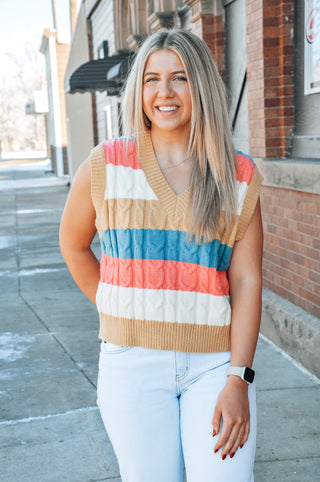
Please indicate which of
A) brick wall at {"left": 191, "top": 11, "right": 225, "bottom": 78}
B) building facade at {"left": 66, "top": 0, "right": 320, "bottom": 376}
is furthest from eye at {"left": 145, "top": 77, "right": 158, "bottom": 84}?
brick wall at {"left": 191, "top": 11, "right": 225, "bottom": 78}

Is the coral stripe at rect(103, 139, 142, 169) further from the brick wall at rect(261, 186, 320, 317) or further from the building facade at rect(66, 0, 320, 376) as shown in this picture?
the brick wall at rect(261, 186, 320, 317)

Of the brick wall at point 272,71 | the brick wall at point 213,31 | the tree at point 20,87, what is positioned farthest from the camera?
the tree at point 20,87

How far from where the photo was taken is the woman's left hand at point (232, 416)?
74.4 inches

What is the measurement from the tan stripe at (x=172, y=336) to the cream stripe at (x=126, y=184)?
392 mm

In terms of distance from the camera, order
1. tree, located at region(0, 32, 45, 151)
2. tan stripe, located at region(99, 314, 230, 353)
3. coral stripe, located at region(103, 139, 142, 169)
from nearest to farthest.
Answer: tan stripe, located at region(99, 314, 230, 353), coral stripe, located at region(103, 139, 142, 169), tree, located at region(0, 32, 45, 151)

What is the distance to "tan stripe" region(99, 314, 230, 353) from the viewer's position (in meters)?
2.02

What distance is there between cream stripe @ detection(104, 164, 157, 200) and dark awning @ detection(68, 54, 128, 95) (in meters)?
11.0

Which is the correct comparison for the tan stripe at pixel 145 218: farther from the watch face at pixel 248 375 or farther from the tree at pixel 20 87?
the tree at pixel 20 87

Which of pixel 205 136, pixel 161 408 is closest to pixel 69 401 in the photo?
pixel 161 408

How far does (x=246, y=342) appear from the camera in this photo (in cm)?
203

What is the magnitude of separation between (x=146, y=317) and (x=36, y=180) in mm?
28413

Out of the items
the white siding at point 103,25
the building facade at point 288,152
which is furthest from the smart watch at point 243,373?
the white siding at point 103,25

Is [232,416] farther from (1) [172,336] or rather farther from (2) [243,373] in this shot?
(1) [172,336]

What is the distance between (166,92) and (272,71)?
13.7 ft
